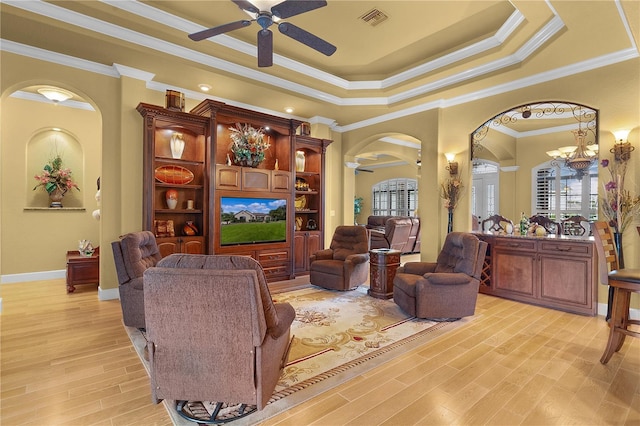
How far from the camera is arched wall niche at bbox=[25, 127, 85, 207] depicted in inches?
225

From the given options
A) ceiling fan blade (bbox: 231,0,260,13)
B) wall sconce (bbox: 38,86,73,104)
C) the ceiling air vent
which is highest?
the ceiling air vent

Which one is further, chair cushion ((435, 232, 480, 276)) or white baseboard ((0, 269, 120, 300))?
white baseboard ((0, 269, 120, 300))

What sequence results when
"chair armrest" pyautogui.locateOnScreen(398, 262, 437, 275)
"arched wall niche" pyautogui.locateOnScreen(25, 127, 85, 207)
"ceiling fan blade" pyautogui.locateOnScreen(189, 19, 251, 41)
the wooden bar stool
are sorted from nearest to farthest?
1. the wooden bar stool
2. "ceiling fan blade" pyautogui.locateOnScreen(189, 19, 251, 41)
3. "chair armrest" pyautogui.locateOnScreen(398, 262, 437, 275)
4. "arched wall niche" pyautogui.locateOnScreen(25, 127, 85, 207)

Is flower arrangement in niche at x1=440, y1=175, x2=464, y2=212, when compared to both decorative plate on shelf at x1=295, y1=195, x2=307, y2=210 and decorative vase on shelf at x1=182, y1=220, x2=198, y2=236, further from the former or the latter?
decorative vase on shelf at x1=182, y1=220, x2=198, y2=236

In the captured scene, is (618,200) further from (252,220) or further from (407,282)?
(252,220)

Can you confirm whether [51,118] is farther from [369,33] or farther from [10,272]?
[369,33]

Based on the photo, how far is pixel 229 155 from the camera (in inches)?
221

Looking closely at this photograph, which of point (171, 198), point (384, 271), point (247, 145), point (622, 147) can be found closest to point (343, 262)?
point (384, 271)

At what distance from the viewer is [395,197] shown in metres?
13.1

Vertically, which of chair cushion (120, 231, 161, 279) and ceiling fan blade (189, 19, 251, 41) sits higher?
ceiling fan blade (189, 19, 251, 41)

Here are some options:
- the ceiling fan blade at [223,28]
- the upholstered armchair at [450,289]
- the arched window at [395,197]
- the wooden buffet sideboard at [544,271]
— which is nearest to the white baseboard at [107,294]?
the ceiling fan blade at [223,28]

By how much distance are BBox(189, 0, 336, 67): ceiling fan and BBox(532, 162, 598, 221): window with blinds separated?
7603 mm

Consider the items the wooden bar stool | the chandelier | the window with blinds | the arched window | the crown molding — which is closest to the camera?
the wooden bar stool

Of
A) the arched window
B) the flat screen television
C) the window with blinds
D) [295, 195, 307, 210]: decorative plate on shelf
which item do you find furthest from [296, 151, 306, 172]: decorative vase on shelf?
the arched window
